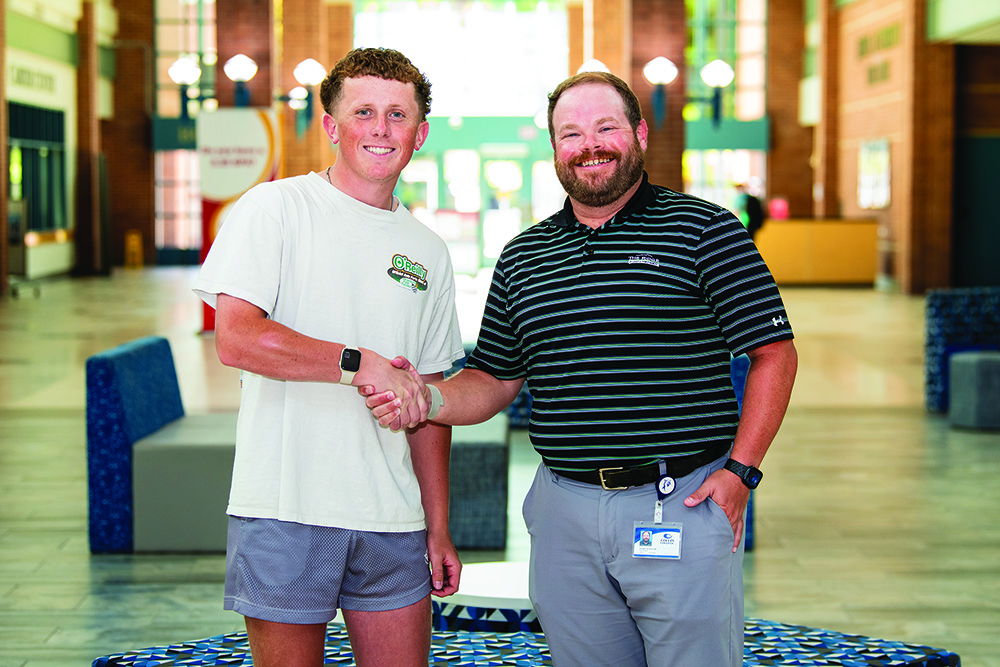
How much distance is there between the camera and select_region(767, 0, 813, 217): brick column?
1049 inches

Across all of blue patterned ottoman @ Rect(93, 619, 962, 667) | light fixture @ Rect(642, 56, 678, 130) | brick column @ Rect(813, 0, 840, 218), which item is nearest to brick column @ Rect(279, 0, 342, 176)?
brick column @ Rect(813, 0, 840, 218)

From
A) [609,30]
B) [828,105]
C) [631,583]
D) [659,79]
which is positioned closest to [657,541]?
[631,583]

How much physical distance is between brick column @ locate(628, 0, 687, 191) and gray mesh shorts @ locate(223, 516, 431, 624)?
12913mm

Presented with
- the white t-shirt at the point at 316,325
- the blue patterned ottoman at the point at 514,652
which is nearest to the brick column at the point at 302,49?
the blue patterned ottoman at the point at 514,652

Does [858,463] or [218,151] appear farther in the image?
[218,151]

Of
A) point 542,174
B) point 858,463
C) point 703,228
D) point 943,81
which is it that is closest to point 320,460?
point 703,228

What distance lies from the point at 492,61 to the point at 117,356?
26.2 metres

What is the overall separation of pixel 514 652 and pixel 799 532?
2.51 meters

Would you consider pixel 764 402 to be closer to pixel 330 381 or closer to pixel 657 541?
pixel 657 541

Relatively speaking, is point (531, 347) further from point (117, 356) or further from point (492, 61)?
point (492, 61)

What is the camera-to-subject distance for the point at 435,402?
90.4 inches

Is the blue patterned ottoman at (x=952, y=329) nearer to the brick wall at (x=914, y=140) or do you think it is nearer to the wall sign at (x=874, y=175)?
the brick wall at (x=914, y=140)

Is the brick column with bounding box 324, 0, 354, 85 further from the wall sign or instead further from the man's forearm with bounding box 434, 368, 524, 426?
the man's forearm with bounding box 434, 368, 524, 426

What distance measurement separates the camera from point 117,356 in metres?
4.84
